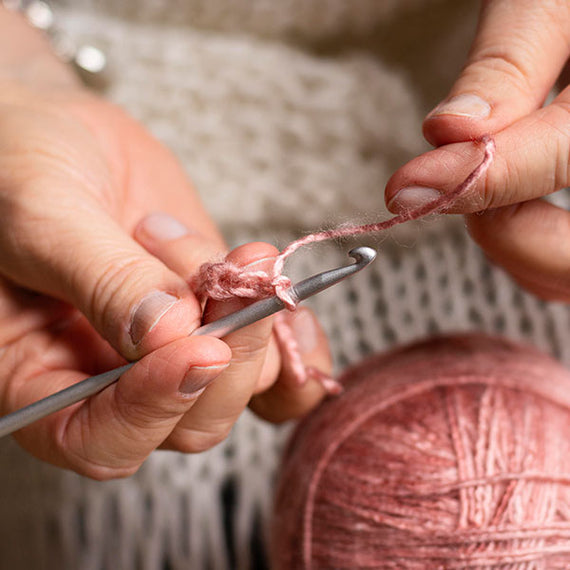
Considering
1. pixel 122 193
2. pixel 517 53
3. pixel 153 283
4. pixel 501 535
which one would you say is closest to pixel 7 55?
pixel 122 193

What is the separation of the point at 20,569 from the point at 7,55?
67cm

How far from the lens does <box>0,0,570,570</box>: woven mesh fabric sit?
96cm

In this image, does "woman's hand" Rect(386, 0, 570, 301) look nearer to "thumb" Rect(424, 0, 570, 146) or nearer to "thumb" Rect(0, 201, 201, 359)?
"thumb" Rect(424, 0, 570, 146)

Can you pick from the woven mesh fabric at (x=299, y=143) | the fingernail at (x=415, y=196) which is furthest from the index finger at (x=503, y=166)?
the woven mesh fabric at (x=299, y=143)

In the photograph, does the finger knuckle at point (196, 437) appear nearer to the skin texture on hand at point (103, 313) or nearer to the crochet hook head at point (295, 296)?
the skin texture on hand at point (103, 313)

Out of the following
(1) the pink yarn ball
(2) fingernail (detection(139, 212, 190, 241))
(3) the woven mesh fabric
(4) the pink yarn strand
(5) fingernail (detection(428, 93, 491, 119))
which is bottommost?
(1) the pink yarn ball

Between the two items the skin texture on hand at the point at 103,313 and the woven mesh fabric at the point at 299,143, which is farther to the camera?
the woven mesh fabric at the point at 299,143

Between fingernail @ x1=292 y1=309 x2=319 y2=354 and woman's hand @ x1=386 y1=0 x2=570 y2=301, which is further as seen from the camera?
fingernail @ x1=292 y1=309 x2=319 y2=354

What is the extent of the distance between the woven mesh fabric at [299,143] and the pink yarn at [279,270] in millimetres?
497

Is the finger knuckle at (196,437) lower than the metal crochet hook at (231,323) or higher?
lower

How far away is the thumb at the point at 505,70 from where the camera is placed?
1.47 ft

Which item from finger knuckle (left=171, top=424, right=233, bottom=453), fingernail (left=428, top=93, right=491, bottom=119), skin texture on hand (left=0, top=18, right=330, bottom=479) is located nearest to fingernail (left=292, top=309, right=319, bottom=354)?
skin texture on hand (left=0, top=18, right=330, bottom=479)

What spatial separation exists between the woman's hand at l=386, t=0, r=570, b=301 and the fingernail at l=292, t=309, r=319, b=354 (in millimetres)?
184

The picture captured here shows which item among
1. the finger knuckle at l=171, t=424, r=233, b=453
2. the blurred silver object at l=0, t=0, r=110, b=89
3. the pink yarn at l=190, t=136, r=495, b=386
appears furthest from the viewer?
the blurred silver object at l=0, t=0, r=110, b=89
